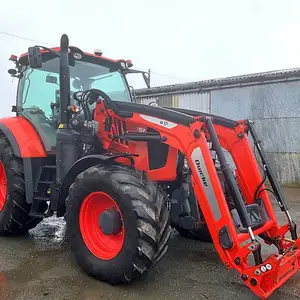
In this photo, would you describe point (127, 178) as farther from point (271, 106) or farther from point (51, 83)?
point (271, 106)

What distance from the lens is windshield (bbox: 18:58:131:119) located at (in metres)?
4.95

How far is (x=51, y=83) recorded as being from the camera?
4961mm

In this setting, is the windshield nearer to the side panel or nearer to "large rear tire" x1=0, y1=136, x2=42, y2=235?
the side panel

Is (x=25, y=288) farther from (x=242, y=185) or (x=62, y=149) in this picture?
(x=242, y=185)

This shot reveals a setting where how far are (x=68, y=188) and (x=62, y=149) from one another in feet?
1.92

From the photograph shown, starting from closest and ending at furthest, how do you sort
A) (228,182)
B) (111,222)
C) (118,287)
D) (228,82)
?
1. (228,182)
2. (118,287)
3. (111,222)
4. (228,82)

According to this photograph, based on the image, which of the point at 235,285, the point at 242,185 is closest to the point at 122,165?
the point at 242,185

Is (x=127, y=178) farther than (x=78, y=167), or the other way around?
(x=78, y=167)

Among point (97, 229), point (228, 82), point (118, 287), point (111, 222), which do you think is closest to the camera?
point (118, 287)

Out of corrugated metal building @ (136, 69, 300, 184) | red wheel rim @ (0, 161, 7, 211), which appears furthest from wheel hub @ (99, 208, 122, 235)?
corrugated metal building @ (136, 69, 300, 184)

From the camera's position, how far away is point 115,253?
11.3ft

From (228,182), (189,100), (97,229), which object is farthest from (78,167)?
(189,100)

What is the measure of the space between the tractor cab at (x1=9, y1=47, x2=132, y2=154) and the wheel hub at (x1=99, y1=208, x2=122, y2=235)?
1.60 meters

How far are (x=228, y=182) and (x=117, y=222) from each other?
113 cm
